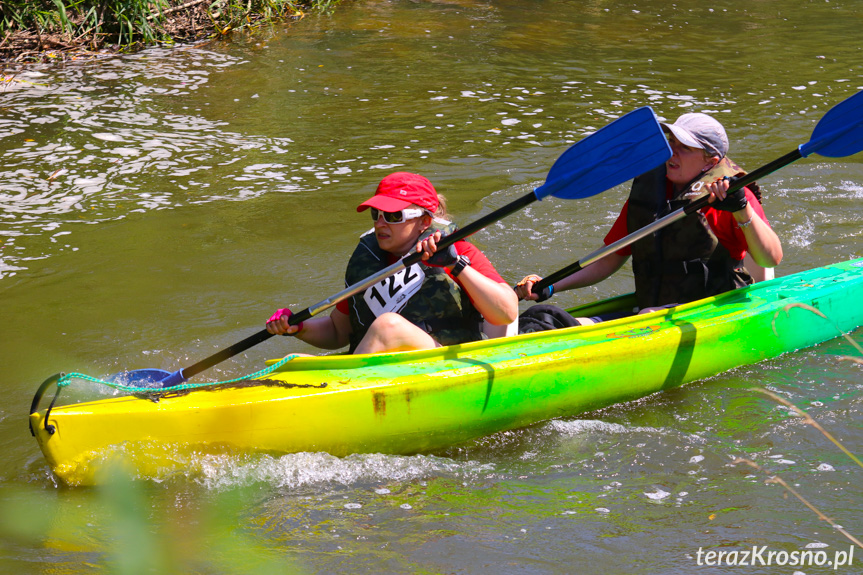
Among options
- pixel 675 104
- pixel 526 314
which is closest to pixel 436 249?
pixel 526 314

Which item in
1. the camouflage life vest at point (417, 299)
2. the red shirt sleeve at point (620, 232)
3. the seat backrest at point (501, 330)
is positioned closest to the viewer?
the camouflage life vest at point (417, 299)

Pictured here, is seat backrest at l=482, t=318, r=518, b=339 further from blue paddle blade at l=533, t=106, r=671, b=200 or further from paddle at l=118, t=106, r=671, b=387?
blue paddle blade at l=533, t=106, r=671, b=200

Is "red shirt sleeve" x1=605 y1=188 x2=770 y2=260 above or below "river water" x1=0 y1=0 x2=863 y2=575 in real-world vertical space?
above

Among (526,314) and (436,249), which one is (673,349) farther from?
(436,249)

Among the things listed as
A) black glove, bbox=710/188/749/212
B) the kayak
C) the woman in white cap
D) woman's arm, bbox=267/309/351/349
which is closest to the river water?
the kayak

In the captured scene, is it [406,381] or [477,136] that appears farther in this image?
[477,136]

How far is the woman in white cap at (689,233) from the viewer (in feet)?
11.3

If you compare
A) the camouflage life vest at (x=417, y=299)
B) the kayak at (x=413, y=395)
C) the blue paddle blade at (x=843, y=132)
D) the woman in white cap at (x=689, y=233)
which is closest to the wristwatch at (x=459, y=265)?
the camouflage life vest at (x=417, y=299)

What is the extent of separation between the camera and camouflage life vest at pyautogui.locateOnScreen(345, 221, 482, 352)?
10.5 ft

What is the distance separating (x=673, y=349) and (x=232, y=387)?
1820 millimetres

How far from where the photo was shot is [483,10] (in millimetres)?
12156

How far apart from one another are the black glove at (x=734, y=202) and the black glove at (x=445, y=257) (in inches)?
42.9

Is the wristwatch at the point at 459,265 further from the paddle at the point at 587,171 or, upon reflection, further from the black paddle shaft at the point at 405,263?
the paddle at the point at 587,171

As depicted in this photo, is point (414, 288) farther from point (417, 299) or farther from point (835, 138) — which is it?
point (835, 138)
